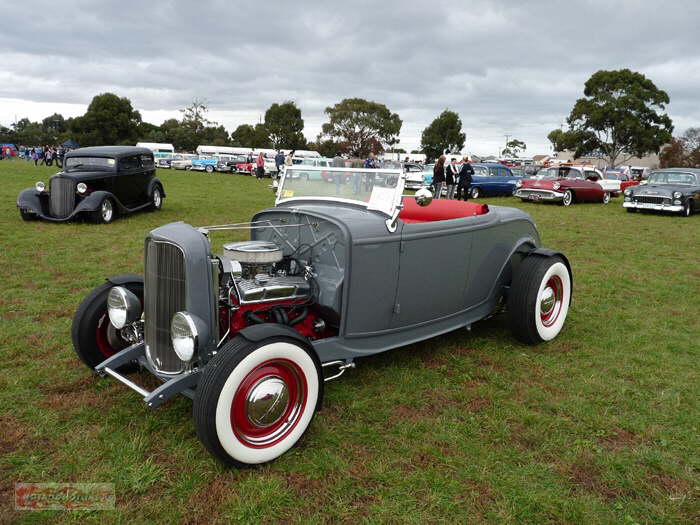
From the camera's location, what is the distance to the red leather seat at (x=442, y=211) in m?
4.38

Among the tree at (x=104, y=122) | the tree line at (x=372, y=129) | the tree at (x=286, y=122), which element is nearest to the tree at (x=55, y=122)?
the tree line at (x=372, y=129)

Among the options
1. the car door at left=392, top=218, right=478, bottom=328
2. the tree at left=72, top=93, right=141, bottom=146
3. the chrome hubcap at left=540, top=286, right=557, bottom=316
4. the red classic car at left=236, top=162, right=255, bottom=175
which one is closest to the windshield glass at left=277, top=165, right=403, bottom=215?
the car door at left=392, top=218, right=478, bottom=328

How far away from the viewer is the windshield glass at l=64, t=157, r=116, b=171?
11000 millimetres

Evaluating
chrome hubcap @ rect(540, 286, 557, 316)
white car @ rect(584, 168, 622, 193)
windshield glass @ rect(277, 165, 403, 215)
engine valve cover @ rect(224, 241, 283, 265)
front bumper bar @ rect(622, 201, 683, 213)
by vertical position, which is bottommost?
chrome hubcap @ rect(540, 286, 557, 316)

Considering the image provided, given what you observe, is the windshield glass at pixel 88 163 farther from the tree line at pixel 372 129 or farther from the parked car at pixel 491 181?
the tree line at pixel 372 129

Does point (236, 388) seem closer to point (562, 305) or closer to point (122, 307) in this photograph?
point (122, 307)

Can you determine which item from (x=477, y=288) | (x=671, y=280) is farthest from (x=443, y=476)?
(x=671, y=280)

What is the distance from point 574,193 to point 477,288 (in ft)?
49.7

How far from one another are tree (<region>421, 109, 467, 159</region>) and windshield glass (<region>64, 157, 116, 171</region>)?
5248 cm

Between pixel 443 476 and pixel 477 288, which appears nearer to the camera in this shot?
pixel 443 476

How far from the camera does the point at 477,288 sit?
4.18 metres

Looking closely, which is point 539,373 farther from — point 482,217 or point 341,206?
Result: point 341,206

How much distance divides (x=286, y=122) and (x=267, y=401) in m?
61.7

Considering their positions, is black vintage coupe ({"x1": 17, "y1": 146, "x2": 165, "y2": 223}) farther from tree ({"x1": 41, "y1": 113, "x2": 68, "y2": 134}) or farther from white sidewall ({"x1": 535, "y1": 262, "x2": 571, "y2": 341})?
tree ({"x1": 41, "y1": 113, "x2": 68, "y2": 134})
